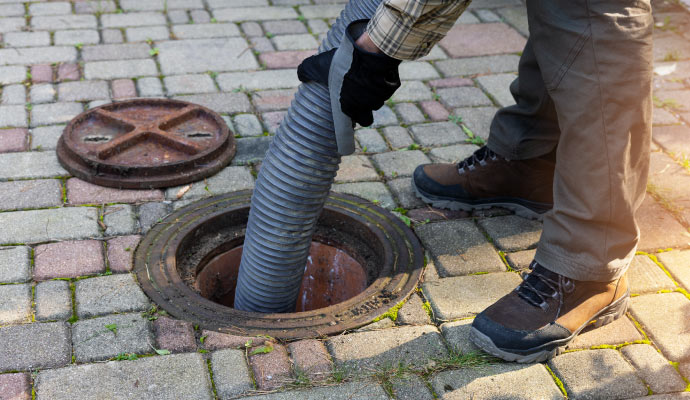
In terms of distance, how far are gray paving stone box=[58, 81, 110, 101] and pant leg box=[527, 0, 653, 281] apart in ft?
8.91

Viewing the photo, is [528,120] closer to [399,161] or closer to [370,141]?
[399,161]

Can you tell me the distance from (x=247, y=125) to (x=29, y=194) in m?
1.22

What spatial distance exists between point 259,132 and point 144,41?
1506 millimetres

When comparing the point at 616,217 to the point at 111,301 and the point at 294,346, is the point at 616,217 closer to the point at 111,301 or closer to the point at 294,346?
the point at 294,346

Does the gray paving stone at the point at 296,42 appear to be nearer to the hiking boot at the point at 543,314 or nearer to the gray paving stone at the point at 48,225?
the gray paving stone at the point at 48,225

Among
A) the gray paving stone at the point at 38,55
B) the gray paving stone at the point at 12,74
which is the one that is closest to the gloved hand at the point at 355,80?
the gray paving stone at the point at 12,74

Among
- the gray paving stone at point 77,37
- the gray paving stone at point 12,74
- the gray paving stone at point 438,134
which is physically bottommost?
the gray paving stone at point 77,37

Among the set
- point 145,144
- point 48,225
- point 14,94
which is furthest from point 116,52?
point 48,225

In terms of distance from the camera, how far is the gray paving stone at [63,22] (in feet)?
17.1

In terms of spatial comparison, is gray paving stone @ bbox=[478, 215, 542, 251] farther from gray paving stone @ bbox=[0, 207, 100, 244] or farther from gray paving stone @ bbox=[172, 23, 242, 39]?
gray paving stone @ bbox=[172, 23, 242, 39]

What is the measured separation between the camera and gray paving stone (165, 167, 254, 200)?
11.6ft

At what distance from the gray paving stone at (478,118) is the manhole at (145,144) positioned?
1.36 meters

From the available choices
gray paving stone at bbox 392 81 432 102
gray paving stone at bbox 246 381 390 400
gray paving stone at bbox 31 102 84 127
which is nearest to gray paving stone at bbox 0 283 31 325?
gray paving stone at bbox 246 381 390 400

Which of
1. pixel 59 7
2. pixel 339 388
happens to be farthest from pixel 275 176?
pixel 59 7
